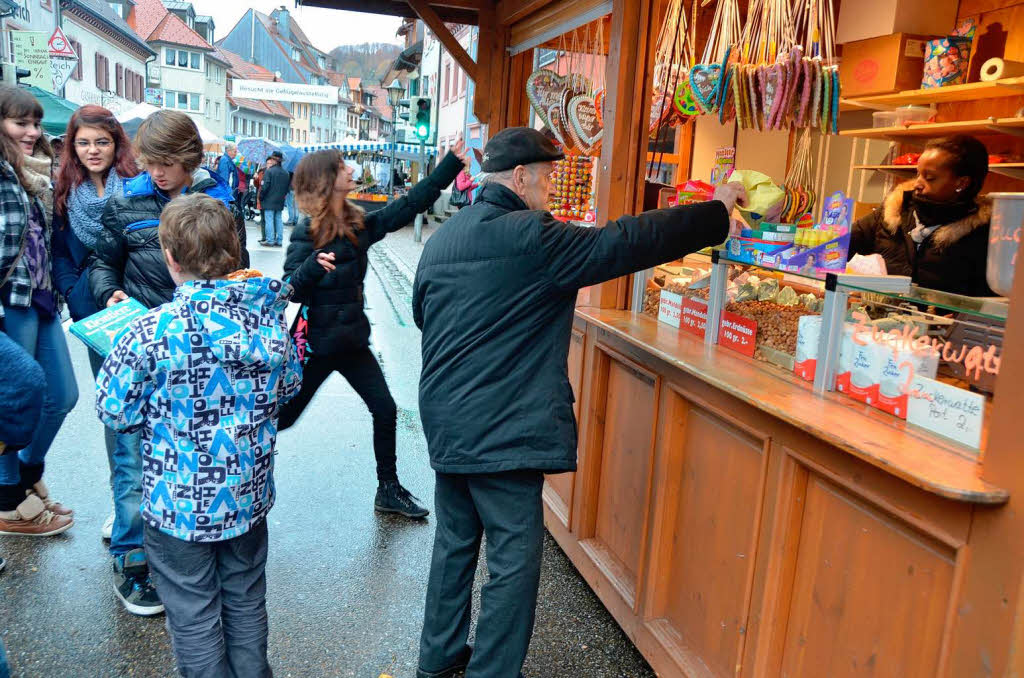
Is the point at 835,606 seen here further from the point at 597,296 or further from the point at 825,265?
the point at 597,296

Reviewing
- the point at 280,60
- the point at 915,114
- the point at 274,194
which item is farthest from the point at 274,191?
the point at 280,60

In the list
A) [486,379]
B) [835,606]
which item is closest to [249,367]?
[486,379]

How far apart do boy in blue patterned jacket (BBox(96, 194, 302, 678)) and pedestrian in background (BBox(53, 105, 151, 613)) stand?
0.98 meters

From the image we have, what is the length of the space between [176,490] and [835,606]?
177cm

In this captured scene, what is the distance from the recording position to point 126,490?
10.4 ft

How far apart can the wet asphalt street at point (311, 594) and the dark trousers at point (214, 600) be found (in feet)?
1.32

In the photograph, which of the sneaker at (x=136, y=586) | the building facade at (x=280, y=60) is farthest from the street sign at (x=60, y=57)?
the building facade at (x=280, y=60)

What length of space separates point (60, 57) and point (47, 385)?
1518cm

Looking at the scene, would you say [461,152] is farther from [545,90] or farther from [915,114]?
[915,114]

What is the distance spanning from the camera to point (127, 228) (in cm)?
297

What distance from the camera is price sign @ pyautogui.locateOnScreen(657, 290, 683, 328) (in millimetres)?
3219

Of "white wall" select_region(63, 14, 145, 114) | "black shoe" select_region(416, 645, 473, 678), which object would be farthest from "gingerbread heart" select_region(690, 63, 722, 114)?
"white wall" select_region(63, 14, 145, 114)

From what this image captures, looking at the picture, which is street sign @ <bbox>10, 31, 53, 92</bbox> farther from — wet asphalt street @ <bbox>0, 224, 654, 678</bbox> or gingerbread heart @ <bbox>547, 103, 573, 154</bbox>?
gingerbread heart @ <bbox>547, 103, 573, 154</bbox>

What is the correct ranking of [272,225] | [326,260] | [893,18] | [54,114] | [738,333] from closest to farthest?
[738,333]
[326,260]
[893,18]
[54,114]
[272,225]
